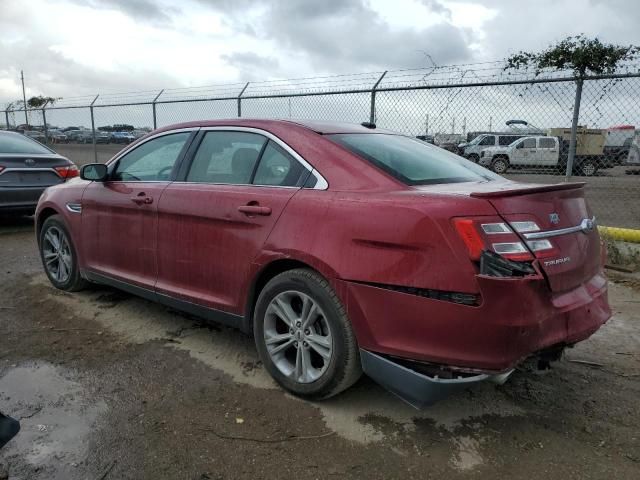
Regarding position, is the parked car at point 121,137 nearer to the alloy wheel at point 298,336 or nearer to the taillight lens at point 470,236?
the alloy wheel at point 298,336

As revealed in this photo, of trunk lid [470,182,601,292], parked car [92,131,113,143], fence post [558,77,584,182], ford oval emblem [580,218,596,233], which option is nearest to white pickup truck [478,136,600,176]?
fence post [558,77,584,182]

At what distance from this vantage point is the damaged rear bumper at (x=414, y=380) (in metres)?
2.41

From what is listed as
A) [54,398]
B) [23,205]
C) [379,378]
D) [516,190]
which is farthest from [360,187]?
[23,205]

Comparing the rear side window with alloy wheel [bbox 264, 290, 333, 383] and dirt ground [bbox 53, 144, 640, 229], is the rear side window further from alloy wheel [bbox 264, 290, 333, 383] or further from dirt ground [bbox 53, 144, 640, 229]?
alloy wheel [bbox 264, 290, 333, 383]

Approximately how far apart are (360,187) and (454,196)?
507mm

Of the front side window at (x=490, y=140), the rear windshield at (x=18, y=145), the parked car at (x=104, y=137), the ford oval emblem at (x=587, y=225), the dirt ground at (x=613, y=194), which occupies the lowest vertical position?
the dirt ground at (x=613, y=194)

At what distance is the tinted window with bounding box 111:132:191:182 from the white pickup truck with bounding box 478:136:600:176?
665 cm

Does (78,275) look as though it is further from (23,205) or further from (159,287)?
(23,205)

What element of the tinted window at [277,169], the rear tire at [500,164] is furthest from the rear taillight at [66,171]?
the rear tire at [500,164]

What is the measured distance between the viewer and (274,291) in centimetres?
298

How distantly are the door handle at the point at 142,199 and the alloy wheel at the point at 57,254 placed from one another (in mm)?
1242

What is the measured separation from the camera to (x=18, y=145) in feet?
26.3

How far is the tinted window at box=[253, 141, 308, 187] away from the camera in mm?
3045

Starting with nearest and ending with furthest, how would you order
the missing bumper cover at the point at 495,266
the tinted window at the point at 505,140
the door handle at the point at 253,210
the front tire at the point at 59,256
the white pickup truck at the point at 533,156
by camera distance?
the missing bumper cover at the point at 495,266
the door handle at the point at 253,210
the front tire at the point at 59,256
the white pickup truck at the point at 533,156
the tinted window at the point at 505,140
